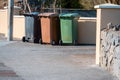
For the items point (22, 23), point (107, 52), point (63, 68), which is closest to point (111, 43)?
point (107, 52)

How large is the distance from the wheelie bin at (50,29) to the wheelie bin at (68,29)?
24 cm

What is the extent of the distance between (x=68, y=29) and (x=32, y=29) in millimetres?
1899

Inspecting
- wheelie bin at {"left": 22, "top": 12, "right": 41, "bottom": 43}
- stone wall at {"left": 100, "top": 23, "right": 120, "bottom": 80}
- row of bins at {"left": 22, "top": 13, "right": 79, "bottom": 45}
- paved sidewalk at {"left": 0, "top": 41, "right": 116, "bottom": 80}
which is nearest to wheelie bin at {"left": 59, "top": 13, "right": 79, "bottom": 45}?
row of bins at {"left": 22, "top": 13, "right": 79, "bottom": 45}

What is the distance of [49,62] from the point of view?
1443cm

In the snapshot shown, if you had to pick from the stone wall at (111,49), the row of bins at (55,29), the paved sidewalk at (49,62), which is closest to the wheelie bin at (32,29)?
the row of bins at (55,29)

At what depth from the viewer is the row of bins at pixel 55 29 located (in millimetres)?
20188

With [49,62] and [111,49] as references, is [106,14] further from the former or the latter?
[49,62]

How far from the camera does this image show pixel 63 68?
13.1m

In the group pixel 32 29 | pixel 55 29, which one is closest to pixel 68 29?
pixel 55 29

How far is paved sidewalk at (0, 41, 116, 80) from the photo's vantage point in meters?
11.7

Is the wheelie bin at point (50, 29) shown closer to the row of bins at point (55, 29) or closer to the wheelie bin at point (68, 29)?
the row of bins at point (55, 29)

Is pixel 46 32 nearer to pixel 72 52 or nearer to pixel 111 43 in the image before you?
pixel 72 52

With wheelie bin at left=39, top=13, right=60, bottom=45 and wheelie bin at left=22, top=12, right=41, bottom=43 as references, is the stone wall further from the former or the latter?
wheelie bin at left=22, top=12, right=41, bottom=43

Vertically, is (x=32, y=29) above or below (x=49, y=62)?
above
